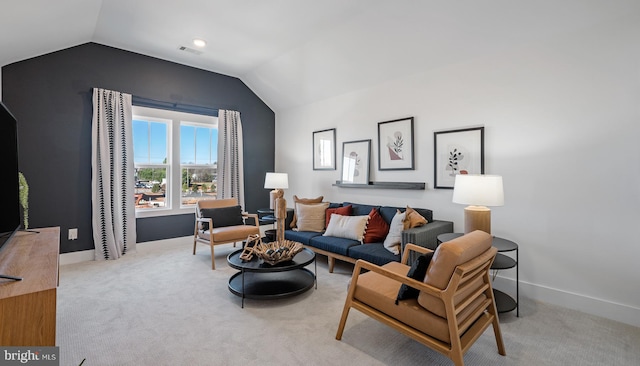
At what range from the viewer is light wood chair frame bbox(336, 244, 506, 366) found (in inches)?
63.8

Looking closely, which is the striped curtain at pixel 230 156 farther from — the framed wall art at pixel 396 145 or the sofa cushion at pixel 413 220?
the sofa cushion at pixel 413 220

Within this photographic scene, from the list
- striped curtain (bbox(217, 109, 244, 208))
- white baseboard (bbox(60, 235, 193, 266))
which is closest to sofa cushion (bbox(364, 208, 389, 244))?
striped curtain (bbox(217, 109, 244, 208))

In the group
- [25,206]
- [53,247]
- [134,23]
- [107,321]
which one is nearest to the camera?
[53,247]

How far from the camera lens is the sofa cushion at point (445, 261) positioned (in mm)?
1640

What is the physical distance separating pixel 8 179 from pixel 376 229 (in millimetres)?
Answer: 3266

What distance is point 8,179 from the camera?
1.95 m

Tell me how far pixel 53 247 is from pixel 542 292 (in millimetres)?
4072

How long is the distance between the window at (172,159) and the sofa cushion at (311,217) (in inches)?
78.5

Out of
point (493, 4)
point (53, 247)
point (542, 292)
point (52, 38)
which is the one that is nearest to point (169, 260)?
point (53, 247)

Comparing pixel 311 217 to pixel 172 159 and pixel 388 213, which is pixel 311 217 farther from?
pixel 172 159

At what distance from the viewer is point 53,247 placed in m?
2.04

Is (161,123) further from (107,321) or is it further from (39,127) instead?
(107,321)

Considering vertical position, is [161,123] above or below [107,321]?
above

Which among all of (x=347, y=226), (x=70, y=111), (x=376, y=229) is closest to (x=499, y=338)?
(x=376, y=229)
